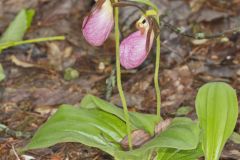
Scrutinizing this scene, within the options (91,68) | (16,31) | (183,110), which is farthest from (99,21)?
(91,68)

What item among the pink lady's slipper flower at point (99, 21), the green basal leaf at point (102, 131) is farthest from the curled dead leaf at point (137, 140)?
the pink lady's slipper flower at point (99, 21)

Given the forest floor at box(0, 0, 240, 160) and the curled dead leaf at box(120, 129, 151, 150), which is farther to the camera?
the forest floor at box(0, 0, 240, 160)

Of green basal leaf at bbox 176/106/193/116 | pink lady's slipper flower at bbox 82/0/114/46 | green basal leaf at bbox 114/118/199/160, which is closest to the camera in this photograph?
green basal leaf at bbox 114/118/199/160

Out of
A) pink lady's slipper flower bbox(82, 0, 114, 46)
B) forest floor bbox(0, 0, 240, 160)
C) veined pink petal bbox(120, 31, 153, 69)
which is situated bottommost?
forest floor bbox(0, 0, 240, 160)

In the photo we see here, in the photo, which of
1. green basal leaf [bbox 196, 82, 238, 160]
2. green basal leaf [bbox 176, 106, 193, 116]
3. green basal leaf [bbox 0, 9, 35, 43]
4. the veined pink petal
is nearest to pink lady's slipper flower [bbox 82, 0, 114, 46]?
the veined pink petal

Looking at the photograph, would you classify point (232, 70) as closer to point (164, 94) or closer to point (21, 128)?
point (164, 94)

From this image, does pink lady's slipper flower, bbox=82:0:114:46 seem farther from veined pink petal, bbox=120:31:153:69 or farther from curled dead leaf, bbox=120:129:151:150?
curled dead leaf, bbox=120:129:151:150

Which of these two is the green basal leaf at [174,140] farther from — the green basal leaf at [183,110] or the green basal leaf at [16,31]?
the green basal leaf at [16,31]
